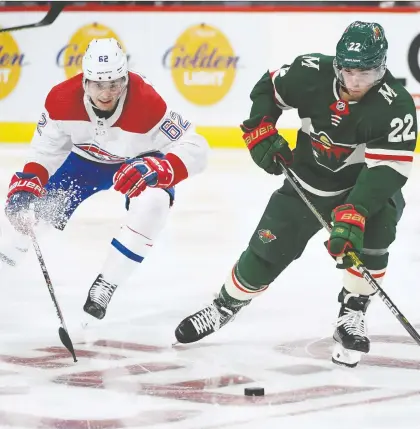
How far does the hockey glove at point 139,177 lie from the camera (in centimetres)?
332

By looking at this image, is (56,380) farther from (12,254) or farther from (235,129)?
(235,129)

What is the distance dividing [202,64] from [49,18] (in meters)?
1.16

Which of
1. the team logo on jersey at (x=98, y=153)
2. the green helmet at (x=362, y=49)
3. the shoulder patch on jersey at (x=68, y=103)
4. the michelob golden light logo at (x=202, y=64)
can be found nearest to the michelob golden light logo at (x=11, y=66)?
the michelob golden light logo at (x=202, y=64)

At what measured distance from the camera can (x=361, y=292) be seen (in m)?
3.24

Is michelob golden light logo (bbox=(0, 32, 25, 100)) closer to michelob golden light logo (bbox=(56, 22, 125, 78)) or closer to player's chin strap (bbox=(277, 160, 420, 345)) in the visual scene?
michelob golden light logo (bbox=(56, 22, 125, 78))

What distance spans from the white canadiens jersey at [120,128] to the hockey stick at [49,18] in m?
3.88

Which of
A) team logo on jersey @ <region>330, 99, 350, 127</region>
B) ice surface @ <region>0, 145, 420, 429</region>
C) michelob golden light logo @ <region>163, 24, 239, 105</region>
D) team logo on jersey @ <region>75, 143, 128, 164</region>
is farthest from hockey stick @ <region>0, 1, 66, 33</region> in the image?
team logo on jersey @ <region>330, 99, 350, 127</region>

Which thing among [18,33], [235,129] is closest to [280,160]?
[235,129]

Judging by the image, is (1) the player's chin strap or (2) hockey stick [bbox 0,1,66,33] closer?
(1) the player's chin strap

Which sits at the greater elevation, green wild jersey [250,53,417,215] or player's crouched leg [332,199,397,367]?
green wild jersey [250,53,417,215]

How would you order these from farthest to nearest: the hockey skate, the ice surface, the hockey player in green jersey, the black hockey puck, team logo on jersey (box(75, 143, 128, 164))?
team logo on jersey (box(75, 143, 128, 164)), the hockey skate, the hockey player in green jersey, the black hockey puck, the ice surface

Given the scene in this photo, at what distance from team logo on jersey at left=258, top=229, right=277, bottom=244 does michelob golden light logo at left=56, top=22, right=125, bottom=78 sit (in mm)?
4372

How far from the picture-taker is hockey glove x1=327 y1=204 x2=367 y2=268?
2926 millimetres

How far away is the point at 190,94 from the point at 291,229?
4231 millimetres
